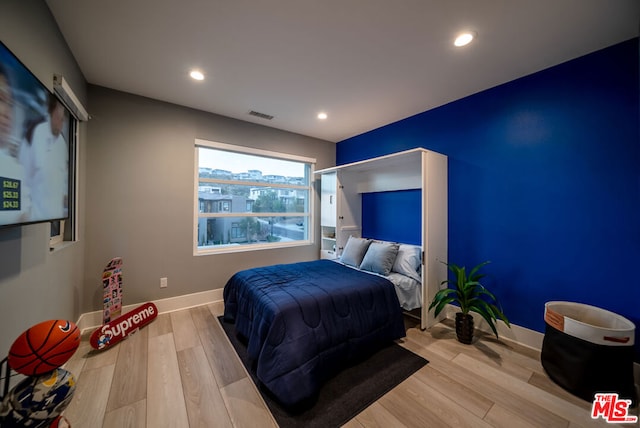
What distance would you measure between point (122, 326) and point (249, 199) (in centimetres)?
214

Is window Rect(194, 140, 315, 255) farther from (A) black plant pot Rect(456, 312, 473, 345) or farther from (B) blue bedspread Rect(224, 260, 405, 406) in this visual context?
(A) black plant pot Rect(456, 312, 473, 345)

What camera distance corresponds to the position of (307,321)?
1.81 m

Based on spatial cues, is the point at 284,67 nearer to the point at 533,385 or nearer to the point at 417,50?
the point at 417,50

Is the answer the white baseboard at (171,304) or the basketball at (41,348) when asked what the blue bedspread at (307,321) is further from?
the basketball at (41,348)

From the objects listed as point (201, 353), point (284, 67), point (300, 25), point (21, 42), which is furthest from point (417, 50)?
point (201, 353)

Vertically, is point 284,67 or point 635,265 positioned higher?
point 284,67

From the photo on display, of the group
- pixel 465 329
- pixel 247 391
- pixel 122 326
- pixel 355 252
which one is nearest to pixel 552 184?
pixel 465 329

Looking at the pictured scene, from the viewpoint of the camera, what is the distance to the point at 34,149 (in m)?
1.26

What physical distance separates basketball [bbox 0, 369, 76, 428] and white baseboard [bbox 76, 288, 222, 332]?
77.0 inches

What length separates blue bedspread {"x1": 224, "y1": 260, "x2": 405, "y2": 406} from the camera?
1.62 m

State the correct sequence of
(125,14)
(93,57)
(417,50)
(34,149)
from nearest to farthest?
(34,149) → (125,14) → (417,50) → (93,57)

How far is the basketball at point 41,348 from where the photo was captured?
0.92 metres

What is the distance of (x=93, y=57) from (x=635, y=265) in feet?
16.1

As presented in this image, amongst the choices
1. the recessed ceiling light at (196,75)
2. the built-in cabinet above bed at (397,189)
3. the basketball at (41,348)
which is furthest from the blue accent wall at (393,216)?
the basketball at (41,348)
